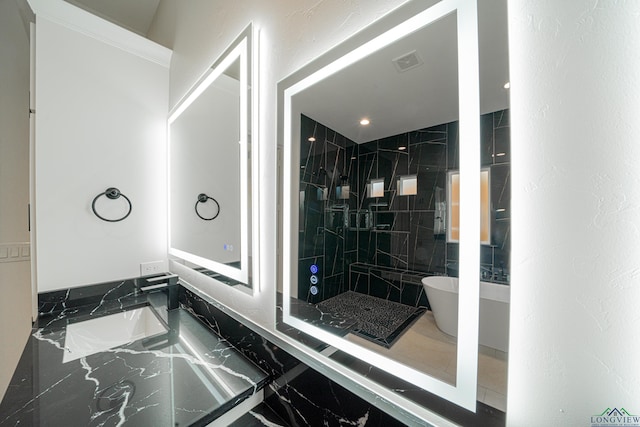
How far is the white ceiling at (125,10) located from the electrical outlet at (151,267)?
1933 millimetres

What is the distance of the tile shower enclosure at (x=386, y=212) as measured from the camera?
1.37 ft

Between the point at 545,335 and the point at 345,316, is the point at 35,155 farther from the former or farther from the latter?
the point at 545,335

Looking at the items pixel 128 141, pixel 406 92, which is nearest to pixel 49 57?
pixel 128 141

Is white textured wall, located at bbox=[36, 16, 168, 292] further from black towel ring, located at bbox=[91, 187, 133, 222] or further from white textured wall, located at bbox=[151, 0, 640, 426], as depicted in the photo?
white textured wall, located at bbox=[151, 0, 640, 426]

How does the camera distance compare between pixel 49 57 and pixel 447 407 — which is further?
pixel 49 57

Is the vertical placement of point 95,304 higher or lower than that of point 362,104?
lower

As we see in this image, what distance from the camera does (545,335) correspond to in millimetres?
369

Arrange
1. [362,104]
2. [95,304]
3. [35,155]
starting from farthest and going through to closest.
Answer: [95,304] → [35,155] → [362,104]

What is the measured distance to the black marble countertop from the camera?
63 cm

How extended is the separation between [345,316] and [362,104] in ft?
1.92

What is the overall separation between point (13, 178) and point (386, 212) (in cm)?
240

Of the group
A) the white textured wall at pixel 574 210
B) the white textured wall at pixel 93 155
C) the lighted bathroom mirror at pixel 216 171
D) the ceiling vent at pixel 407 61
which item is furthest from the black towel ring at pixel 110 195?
the white textured wall at pixel 574 210

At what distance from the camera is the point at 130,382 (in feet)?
2.50

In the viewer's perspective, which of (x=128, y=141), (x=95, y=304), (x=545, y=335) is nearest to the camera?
(x=545, y=335)
